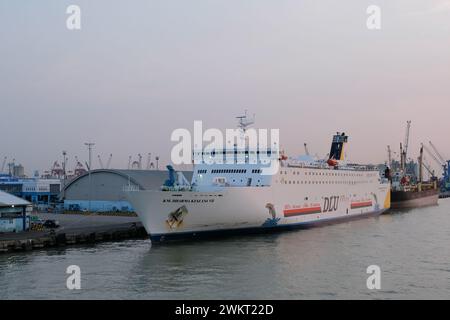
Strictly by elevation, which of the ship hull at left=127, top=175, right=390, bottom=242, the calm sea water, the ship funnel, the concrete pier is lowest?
the calm sea water

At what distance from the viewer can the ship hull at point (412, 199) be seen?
63344 mm

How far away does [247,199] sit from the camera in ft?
90.5

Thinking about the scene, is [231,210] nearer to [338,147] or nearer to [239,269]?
[239,269]

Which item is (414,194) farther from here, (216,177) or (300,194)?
(216,177)

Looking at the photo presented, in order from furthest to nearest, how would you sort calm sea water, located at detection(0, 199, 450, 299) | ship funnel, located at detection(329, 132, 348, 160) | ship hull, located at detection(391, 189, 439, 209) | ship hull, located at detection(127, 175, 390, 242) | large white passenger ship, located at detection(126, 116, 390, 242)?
ship hull, located at detection(391, 189, 439, 209)
ship funnel, located at detection(329, 132, 348, 160)
large white passenger ship, located at detection(126, 116, 390, 242)
ship hull, located at detection(127, 175, 390, 242)
calm sea water, located at detection(0, 199, 450, 299)

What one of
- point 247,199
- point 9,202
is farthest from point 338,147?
point 9,202

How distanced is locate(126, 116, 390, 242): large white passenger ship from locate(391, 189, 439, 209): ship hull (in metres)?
22.6

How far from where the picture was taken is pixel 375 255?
22375 mm

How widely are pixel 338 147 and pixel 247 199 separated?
21.4 meters

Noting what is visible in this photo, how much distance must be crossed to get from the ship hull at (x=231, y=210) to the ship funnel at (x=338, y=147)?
9793mm

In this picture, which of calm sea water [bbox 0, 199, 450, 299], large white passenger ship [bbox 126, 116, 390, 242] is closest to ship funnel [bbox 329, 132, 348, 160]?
large white passenger ship [bbox 126, 116, 390, 242]

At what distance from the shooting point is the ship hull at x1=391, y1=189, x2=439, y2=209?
208 ft

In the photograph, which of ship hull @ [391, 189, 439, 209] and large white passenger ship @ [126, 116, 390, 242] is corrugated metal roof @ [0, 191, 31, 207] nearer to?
large white passenger ship @ [126, 116, 390, 242]

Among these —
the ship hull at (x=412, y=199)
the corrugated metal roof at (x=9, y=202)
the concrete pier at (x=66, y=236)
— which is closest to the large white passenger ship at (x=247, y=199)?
the concrete pier at (x=66, y=236)
